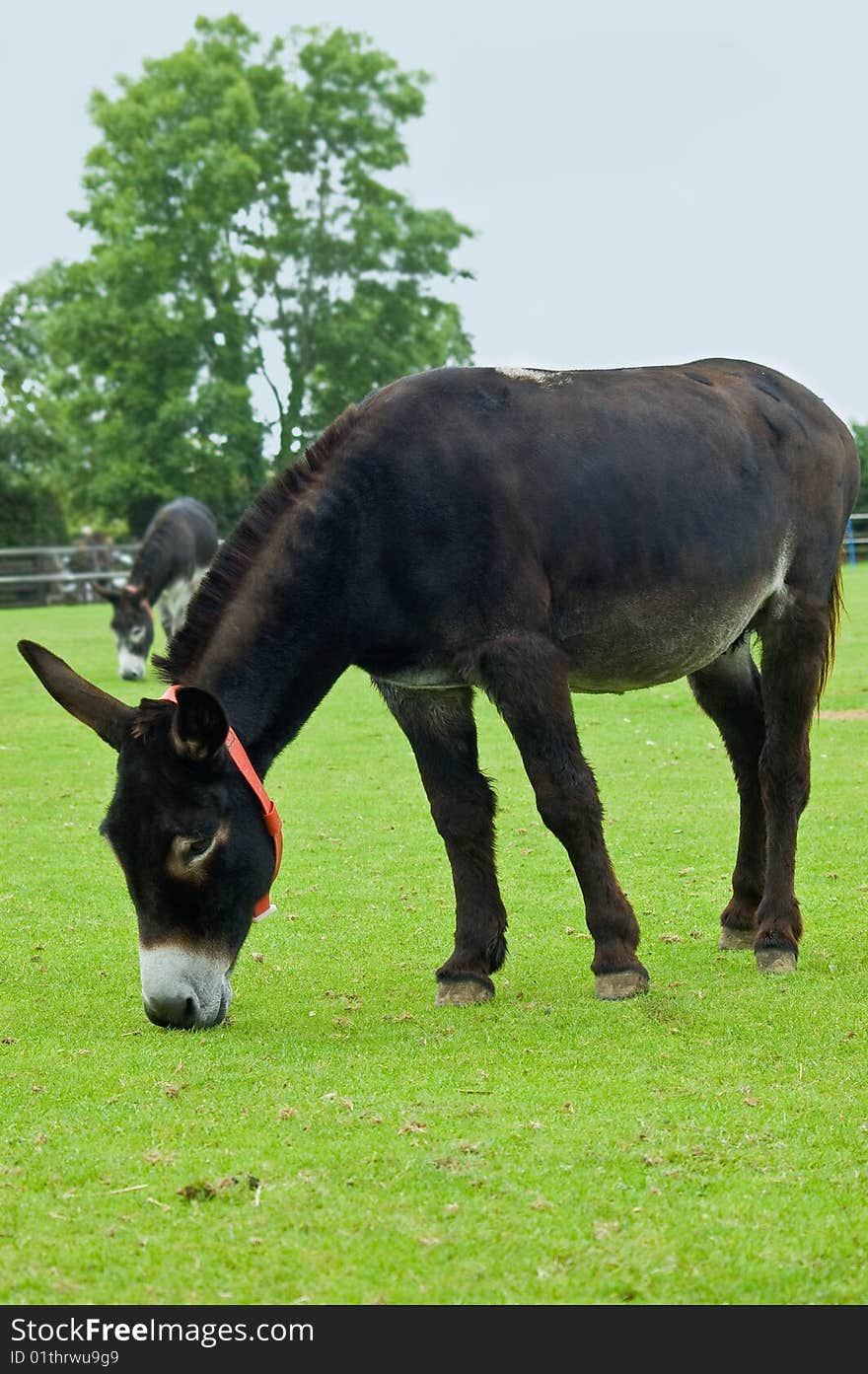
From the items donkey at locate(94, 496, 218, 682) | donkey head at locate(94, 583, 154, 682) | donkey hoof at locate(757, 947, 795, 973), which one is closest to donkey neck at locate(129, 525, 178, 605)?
donkey at locate(94, 496, 218, 682)

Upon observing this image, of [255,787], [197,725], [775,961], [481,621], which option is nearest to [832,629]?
[775,961]

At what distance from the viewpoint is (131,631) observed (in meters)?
Answer: 21.5

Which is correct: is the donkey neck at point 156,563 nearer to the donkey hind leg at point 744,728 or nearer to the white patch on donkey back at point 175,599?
the white patch on donkey back at point 175,599

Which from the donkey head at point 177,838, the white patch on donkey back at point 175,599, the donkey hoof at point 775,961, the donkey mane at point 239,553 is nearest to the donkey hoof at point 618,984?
the donkey hoof at point 775,961

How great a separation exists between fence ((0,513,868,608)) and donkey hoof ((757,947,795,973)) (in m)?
39.4

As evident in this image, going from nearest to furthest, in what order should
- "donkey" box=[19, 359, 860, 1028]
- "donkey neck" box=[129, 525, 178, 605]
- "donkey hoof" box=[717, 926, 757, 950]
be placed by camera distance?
"donkey" box=[19, 359, 860, 1028]
"donkey hoof" box=[717, 926, 757, 950]
"donkey neck" box=[129, 525, 178, 605]

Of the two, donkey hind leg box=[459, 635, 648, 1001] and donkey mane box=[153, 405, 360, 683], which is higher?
donkey mane box=[153, 405, 360, 683]

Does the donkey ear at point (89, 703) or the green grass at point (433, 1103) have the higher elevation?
the donkey ear at point (89, 703)

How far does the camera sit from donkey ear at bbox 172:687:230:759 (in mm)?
5047

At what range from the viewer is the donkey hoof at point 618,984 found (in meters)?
5.95

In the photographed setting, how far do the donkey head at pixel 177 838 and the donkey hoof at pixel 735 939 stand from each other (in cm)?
245

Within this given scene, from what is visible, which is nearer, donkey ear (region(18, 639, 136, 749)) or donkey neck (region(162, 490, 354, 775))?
donkey ear (region(18, 639, 136, 749))

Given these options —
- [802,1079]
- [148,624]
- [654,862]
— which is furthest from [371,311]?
[802,1079]

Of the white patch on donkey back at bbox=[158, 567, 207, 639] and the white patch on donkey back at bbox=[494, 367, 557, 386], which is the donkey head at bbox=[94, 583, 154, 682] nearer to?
the white patch on donkey back at bbox=[158, 567, 207, 639]
